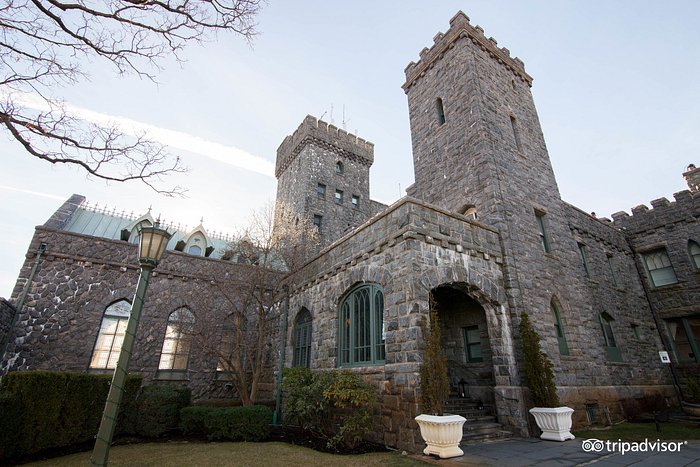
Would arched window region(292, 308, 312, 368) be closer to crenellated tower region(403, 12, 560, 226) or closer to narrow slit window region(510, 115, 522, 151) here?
crenellated tower region(403, 12, 560, 226)

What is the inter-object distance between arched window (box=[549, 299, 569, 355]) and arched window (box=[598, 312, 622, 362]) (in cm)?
324

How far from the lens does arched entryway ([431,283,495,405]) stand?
10.1 metres

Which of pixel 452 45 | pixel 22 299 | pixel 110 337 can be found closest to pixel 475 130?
pixel 452 45

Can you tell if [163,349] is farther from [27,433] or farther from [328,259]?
[328,259]

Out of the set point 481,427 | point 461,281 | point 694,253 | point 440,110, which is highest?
point 440,110

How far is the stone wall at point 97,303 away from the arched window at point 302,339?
1714mm

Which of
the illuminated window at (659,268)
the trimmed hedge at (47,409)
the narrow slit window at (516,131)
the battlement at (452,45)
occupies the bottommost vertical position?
the trimmed hedge at (47,409)

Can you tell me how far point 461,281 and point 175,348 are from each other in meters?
11.3

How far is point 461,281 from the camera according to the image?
8.68 metres

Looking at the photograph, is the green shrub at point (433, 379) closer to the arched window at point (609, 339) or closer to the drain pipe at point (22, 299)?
the arched window at point (609, 339)

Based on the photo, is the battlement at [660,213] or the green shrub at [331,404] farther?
the battlement at [660,213]

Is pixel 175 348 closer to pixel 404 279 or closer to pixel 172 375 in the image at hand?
pixel 172 375

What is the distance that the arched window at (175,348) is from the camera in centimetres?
1296

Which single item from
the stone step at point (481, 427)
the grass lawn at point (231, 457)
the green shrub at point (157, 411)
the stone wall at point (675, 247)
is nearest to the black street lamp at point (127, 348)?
the grass lawn at point (231, 457)
